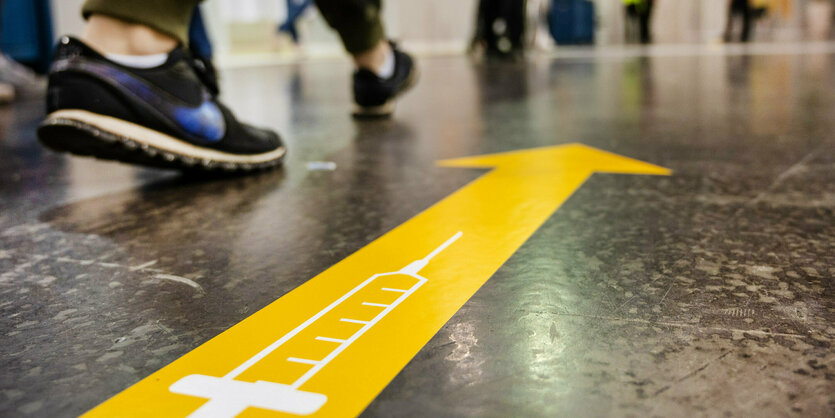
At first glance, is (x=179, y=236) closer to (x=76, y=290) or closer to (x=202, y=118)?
(x=76, y=290)

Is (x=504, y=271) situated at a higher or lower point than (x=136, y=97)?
lower

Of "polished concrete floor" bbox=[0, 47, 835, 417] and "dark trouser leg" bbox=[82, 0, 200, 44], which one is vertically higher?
"dark trouser leg" bbox=[82, 0, 200, 44]

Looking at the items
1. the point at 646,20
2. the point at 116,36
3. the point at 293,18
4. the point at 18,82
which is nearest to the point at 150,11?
the point at 116,36

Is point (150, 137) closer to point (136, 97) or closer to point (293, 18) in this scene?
point (136, 97)

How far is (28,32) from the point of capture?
17.6 feet

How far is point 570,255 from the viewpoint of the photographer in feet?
2.87

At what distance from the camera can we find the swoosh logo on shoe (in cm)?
124

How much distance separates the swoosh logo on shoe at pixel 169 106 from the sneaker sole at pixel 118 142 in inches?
1.1

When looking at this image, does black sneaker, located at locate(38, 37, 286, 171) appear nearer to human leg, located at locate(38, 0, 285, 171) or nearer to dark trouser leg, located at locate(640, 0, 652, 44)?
human leg, located at locate(38, 0, 285, 171)

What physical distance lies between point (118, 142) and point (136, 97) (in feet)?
0.29

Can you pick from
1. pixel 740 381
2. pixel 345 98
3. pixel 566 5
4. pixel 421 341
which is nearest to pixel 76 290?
pixel 421 341

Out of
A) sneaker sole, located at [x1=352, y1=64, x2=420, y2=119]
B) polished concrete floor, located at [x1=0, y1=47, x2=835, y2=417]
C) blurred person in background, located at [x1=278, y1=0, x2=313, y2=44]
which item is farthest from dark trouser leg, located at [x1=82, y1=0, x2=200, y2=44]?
blurred person in background, located at [x1=278, y1=0, x2=313, y2=44]

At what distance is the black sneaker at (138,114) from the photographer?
1.21 m

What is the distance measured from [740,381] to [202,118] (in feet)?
3.53
